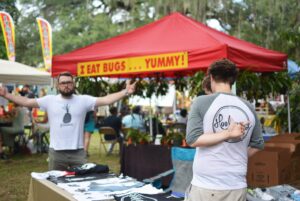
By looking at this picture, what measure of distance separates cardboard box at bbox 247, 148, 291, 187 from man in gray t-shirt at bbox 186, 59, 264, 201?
3.52 m

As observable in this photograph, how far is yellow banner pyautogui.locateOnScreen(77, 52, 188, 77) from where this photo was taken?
5.80 metres

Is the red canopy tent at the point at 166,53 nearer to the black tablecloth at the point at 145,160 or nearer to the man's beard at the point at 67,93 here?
the black tablecloth at the point at 145,160

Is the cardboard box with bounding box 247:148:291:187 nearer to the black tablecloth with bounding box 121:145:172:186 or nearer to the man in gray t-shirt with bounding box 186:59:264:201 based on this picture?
the black tablecloth with bounding box 121:145:172:186

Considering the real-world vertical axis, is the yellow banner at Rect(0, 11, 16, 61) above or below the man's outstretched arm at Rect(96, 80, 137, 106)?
above

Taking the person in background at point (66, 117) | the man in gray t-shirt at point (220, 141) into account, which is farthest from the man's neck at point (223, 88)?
the person in background at point (66, 117)

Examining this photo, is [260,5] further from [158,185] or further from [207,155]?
[207,155]

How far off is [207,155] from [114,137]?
25.4ft

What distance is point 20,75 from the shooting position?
9.39m

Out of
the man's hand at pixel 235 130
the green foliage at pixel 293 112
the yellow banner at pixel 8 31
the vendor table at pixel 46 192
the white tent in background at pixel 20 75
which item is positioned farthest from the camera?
the yellow banner at pixel 8 31

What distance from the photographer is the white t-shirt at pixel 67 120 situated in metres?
4.16

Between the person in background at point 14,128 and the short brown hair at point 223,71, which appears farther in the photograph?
the person in background at point 14,128

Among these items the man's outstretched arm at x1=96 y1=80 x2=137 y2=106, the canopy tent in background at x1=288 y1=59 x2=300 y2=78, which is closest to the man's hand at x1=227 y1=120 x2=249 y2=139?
the man's outstretched arm at x1=96 y1=80 x2=137 y2=106

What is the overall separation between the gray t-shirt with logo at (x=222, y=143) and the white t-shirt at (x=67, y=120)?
6.28 feet

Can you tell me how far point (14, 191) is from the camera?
6.50 metres
